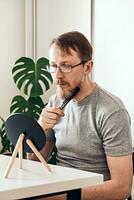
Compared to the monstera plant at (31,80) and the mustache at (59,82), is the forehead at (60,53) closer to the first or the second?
the mustache at (59,82)

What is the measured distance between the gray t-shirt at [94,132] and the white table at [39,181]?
0.38 m

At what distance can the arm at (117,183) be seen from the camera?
1.55 m

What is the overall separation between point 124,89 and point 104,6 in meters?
0.56

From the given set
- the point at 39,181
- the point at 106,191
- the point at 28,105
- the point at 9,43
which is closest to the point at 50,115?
the point at 106,191

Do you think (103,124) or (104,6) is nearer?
(103,124)

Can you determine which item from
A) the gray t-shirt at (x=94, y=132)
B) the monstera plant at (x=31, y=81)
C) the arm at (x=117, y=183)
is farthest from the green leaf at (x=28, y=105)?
the arm at (x=117, y=183)

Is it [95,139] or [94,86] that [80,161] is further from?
[94,86]

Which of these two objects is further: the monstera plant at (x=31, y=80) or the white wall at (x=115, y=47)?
the monstera plant at (x=31, y=80)

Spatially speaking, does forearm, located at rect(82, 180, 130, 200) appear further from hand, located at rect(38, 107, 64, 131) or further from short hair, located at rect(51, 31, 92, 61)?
short hair, located at rect(51, 31, 92, 61)

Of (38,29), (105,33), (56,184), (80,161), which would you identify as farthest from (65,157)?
(38,29)

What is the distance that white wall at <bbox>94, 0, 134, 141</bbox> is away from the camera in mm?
2498

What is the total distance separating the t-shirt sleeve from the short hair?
0.27 metres

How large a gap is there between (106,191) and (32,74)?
5.19 feet

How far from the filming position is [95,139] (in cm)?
168
